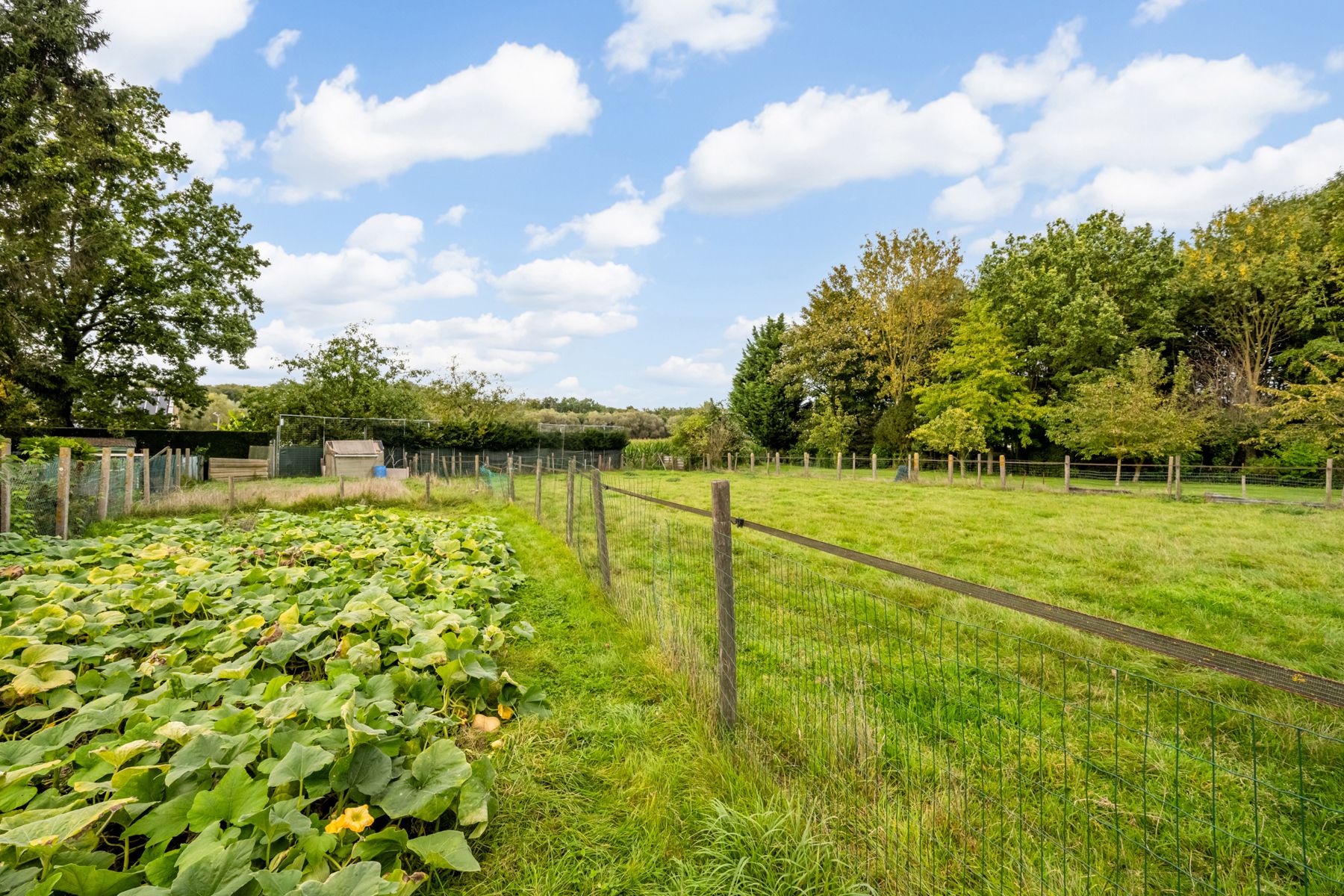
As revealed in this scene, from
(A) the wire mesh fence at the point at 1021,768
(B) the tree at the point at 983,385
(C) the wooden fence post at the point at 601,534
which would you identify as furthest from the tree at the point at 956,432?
(C) the wooden fence post at the point at 601,534

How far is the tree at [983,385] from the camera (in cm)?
2273

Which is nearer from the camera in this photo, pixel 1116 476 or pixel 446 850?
pixel 446 850

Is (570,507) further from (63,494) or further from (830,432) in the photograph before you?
(830,432)

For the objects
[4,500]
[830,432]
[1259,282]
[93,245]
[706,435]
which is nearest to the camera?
[4,500]

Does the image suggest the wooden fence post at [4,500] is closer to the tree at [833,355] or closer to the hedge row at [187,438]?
the hedge row at [187,438]

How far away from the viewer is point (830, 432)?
87.9ft

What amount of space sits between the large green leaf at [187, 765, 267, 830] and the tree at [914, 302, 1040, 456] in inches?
943

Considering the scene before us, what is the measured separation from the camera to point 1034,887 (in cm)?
176

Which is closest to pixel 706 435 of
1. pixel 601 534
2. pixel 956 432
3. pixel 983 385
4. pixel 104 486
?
pixel 956 432

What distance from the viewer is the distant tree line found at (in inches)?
781

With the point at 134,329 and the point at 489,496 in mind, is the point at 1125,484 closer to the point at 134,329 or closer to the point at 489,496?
the point at 489,496

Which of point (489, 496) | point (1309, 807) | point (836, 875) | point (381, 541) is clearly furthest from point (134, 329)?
point (1309, 807)

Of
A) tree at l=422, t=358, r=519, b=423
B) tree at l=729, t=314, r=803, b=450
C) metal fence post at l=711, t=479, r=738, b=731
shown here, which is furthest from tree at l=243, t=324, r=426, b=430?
metal fence post at l=711, t=479, r=738, b=731

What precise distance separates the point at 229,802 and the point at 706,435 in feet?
88.4
